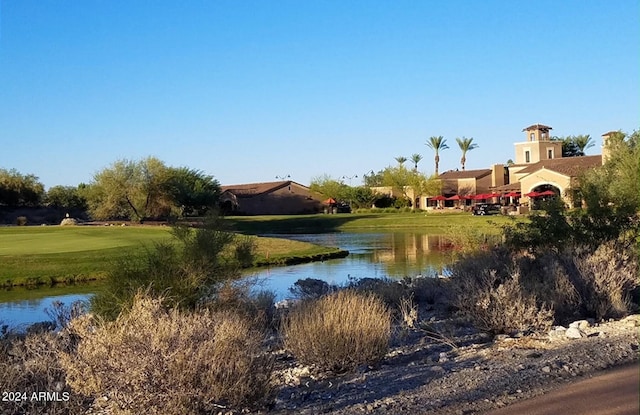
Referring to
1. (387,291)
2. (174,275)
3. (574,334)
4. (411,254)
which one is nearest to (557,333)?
(574,334)

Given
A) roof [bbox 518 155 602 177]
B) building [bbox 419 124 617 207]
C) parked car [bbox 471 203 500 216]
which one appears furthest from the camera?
building [bbox 419 124 617 207]

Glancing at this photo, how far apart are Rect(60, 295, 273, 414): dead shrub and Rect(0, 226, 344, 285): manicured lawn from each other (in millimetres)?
14642

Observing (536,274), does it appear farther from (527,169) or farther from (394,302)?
(527,169)

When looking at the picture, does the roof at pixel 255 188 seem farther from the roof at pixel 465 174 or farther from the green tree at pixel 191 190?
the roof at pixel 465 174

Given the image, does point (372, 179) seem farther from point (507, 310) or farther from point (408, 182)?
point (507, 310)

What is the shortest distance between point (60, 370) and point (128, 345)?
5.28 ft

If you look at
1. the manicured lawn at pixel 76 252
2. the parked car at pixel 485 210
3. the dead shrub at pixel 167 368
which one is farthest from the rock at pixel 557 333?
the parked car at pixel 485 210

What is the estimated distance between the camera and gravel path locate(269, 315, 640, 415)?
7.74 metres

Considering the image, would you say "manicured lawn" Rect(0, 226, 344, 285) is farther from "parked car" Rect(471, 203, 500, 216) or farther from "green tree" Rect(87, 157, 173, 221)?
"parked car" Rect(471, 203, 500, 216)

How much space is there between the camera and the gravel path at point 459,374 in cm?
774

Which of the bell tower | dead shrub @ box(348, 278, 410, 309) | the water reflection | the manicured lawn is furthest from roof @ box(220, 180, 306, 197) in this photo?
dead shrub @ box(348, 278, 410, 309)

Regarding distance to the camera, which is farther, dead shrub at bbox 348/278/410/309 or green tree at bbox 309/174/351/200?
green tree at bbox 309/174/351/200

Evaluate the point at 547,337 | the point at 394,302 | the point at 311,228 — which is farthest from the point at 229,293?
the point at 311,228

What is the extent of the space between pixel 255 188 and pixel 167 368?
9657 centimetres
